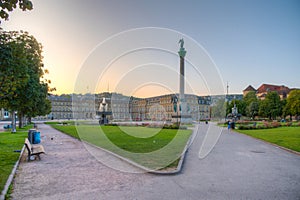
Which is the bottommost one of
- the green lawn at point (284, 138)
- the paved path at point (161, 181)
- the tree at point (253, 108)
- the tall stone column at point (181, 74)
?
the green lawn at point (284, 138)

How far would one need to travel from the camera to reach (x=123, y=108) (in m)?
102

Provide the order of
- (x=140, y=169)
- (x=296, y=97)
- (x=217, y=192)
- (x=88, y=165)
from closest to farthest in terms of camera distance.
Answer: (x=217, y=192) < (x=140, y=169) < (x=88, y=165) < (x=296, y=97)

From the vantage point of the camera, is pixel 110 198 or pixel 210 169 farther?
pixel 210 169

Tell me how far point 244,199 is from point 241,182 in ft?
5.57

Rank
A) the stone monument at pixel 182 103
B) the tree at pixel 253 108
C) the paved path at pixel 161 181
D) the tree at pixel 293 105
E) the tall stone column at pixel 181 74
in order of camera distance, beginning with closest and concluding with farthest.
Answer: the paved path at pixel 161 181 < the stone monument at pixel 182 103 < the tall stone column at pixel 181 74 < the tree at pixel 293 105 < the tree at pixel 253 108

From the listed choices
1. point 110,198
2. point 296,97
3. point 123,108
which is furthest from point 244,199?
point 123,108

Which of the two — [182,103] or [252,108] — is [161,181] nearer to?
[182,103]

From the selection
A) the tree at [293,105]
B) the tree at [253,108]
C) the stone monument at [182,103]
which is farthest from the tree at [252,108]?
the stone monument at [182,103]

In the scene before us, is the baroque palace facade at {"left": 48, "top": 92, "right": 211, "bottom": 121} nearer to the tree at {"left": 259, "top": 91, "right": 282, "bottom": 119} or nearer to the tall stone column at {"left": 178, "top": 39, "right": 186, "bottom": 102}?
the tree at {"left": 259, "top": 91, "right": 282, "bottom": 119}

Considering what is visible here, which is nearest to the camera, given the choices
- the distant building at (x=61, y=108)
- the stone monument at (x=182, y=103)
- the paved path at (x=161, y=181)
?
the paved path at (x=161, y=181)

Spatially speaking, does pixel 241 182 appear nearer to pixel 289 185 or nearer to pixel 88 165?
pixel 289 185

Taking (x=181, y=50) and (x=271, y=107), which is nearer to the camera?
(x=181, y=50)

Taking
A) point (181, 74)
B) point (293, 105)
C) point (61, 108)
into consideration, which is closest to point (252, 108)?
point (293, 105)

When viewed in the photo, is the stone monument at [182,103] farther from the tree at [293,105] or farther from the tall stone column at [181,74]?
the tree at [293,105]
